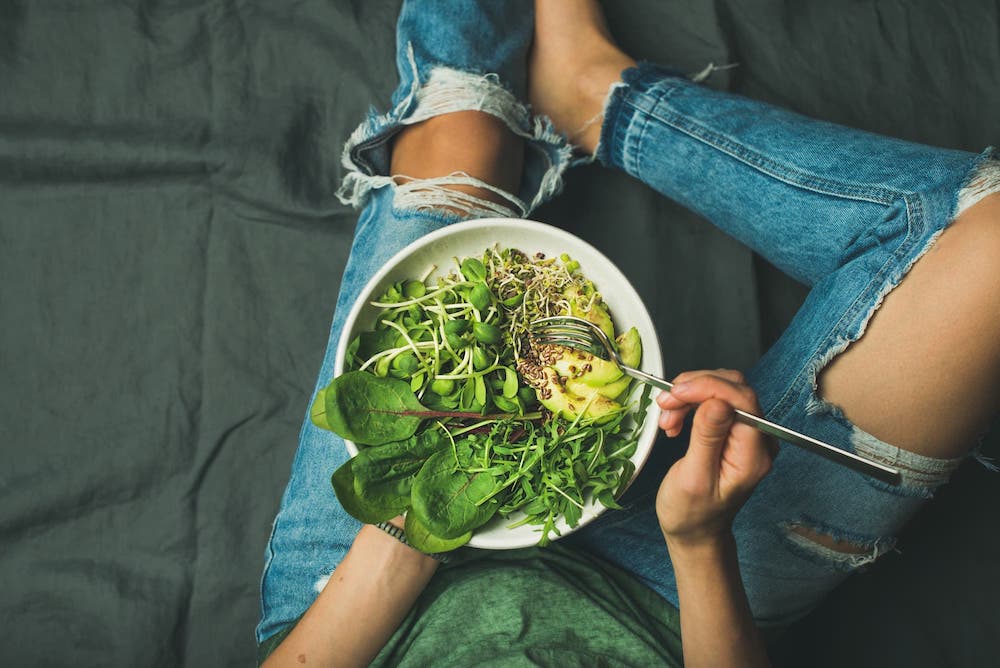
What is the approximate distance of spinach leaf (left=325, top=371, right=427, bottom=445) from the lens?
63cm

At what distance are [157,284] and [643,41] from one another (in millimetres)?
836

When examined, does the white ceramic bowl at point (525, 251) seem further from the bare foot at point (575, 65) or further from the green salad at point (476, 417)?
the bare foot at point (575, 65)

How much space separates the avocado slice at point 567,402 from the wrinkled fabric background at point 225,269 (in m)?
0.42

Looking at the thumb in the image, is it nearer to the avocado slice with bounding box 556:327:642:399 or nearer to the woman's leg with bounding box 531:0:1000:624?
the avocado slice with bounding box 556:327:642:399

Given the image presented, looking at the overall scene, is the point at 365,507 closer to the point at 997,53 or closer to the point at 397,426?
the point at 397,426

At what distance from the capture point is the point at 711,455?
1.85ft

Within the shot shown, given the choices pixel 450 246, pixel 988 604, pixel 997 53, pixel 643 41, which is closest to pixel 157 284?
pixel 450 246

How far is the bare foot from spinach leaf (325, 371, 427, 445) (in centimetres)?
58

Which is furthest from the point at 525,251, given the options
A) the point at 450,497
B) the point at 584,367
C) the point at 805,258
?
the point at 805,258

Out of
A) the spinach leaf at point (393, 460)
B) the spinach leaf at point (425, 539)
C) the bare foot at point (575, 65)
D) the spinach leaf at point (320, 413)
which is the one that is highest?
the bare foot at point (575, 65)

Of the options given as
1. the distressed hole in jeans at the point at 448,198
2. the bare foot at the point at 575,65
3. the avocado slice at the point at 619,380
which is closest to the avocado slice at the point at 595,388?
the avocado slice at the point at 619,380

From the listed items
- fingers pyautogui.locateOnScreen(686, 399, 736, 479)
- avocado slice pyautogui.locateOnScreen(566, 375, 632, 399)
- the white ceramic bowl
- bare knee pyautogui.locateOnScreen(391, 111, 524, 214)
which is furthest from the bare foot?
fingers pyautogui.locateOnScreen(686, 399, 736, 479)

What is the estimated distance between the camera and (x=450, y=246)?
0.71 metres

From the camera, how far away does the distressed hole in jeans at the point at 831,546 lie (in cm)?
78
